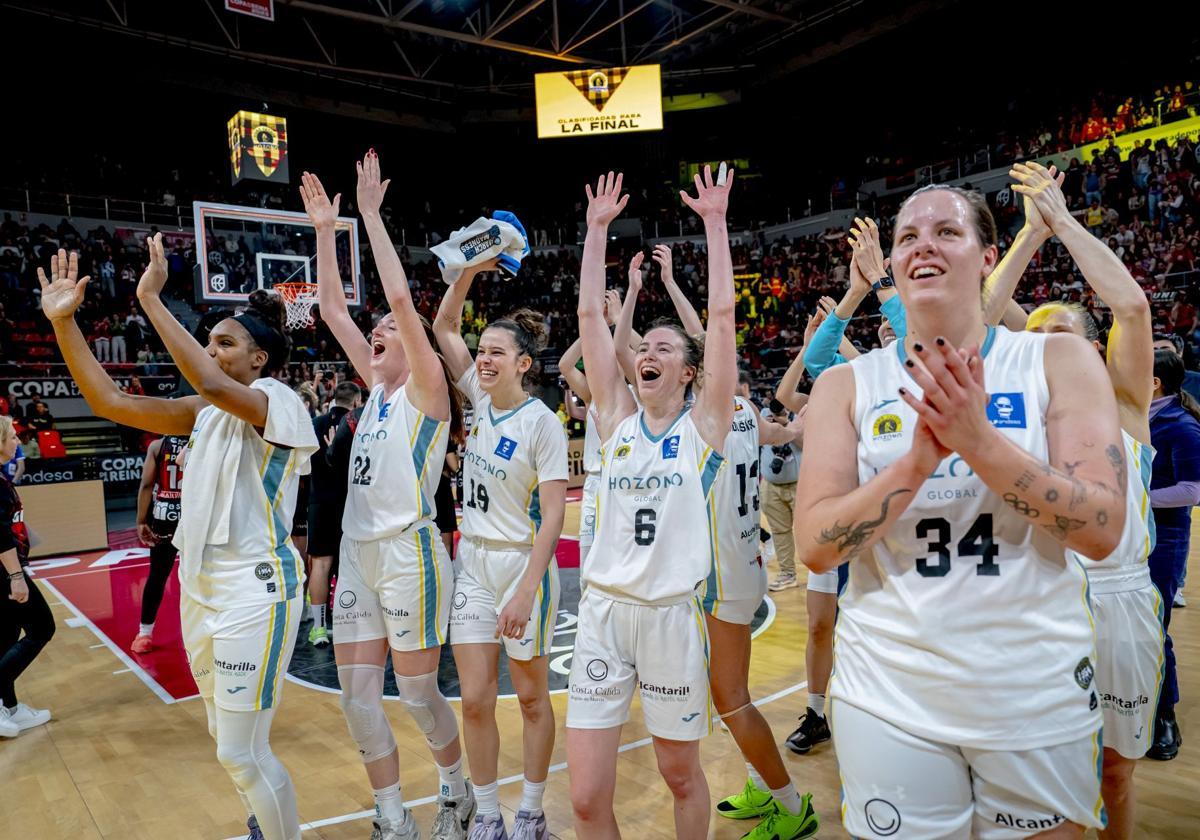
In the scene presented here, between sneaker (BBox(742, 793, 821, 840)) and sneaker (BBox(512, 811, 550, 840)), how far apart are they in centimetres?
83

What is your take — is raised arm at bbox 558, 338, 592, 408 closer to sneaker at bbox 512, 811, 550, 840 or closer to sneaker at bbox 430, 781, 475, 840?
sneaker at bbox 430, 781, 475, 840

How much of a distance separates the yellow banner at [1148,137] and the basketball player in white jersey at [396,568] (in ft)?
64.6

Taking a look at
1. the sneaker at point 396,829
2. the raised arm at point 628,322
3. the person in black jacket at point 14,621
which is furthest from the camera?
the person in black jacket at point 14,621

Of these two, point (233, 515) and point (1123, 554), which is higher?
point (233, 515)

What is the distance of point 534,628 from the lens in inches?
132

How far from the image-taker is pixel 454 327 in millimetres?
3955

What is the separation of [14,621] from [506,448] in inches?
146

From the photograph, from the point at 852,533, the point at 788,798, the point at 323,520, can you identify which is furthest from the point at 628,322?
the point at 323,520

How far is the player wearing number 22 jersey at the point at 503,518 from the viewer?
342cm

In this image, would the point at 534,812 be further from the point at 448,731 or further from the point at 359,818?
the point at 359,818

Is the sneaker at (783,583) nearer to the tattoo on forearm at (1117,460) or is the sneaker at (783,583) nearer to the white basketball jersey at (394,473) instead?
the white basketball jersey at (394,473)

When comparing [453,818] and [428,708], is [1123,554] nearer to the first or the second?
[428,708]

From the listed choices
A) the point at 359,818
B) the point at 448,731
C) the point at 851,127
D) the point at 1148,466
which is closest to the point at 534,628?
the point at 448,731

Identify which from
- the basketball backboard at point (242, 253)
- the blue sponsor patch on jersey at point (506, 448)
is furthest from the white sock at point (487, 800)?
the basketball backboard at point (242, 253)
